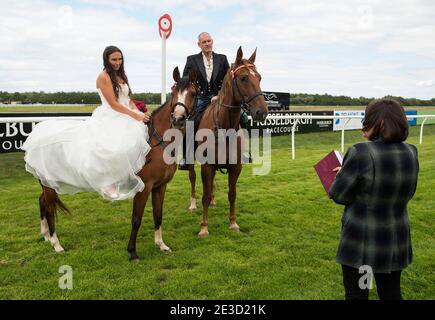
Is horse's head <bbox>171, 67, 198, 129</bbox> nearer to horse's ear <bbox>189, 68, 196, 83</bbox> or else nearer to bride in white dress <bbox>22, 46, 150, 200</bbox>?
horse's ear <bbox>189, 68, 196, 83</bbox>

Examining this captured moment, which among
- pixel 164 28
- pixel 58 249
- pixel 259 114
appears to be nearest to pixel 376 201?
pixel 259 114

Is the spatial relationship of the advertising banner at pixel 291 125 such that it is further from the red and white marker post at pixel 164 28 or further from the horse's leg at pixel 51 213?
the horse's leg at pixel 51 213

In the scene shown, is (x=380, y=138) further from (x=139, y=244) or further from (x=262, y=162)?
(x=262, y=162)

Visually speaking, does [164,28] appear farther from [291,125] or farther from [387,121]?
[291,125]

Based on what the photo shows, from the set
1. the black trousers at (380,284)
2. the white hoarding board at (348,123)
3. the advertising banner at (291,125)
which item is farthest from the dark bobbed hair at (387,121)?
the white hoarding board at (348,123)

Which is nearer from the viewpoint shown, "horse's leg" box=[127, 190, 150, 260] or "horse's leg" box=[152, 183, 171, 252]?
"horse's leg" box=[127, 190, 150, 260]

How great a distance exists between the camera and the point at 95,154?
3.87 metres

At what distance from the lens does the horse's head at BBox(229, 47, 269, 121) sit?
4.61 metres

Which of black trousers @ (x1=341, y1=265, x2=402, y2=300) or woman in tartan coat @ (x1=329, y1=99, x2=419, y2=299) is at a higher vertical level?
woman in tartan coat @ (x1=329, y1=99, x2=419, y2=299)

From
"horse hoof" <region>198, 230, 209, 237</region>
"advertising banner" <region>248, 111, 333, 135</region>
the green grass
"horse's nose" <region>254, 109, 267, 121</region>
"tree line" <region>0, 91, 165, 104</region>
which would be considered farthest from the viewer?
"tree line" <region>0, 91, 165, 104</region>

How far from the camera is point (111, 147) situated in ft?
12.8

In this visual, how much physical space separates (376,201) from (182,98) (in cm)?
253

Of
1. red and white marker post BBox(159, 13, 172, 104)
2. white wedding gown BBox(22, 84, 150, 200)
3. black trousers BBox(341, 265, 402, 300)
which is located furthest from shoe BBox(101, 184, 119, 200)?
red and white marker post BBox(159, 13, 172, 104)
